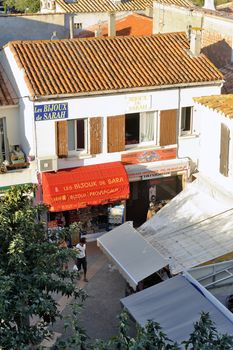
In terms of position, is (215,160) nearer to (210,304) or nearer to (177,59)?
(177,59)

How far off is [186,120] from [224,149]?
12.6ft

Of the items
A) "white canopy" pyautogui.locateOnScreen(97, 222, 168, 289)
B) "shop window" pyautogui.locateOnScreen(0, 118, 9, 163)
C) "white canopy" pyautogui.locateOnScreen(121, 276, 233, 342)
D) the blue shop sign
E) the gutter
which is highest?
the gutter

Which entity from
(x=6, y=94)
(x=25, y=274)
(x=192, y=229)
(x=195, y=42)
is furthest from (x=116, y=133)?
(x=25, y=274)

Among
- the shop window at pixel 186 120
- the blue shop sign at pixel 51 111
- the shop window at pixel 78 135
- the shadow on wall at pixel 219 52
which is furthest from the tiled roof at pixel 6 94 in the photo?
the shadow on wall at pixel 219 52

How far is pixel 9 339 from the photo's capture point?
1099 centimetres

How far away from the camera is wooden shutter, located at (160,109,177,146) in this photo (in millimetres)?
23750

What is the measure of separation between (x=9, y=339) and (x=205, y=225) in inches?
408

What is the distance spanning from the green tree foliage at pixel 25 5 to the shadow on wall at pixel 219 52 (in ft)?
133

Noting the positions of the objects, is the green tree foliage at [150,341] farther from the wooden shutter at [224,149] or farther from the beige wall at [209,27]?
the beige wall at [209,27]

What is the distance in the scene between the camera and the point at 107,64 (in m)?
23.7

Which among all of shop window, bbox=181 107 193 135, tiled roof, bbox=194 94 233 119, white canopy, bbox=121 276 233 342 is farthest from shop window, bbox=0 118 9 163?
white canopy, bbox=121 276 233 342

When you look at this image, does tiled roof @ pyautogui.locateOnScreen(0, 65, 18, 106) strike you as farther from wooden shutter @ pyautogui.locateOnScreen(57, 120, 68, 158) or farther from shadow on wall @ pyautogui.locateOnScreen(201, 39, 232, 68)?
shadow on wall @ pyautogui.locateOnScreen(201, 39, 232, 68)

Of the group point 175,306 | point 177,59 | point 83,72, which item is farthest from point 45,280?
point 177,59

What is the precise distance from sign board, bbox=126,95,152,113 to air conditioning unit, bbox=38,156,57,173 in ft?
11.0
